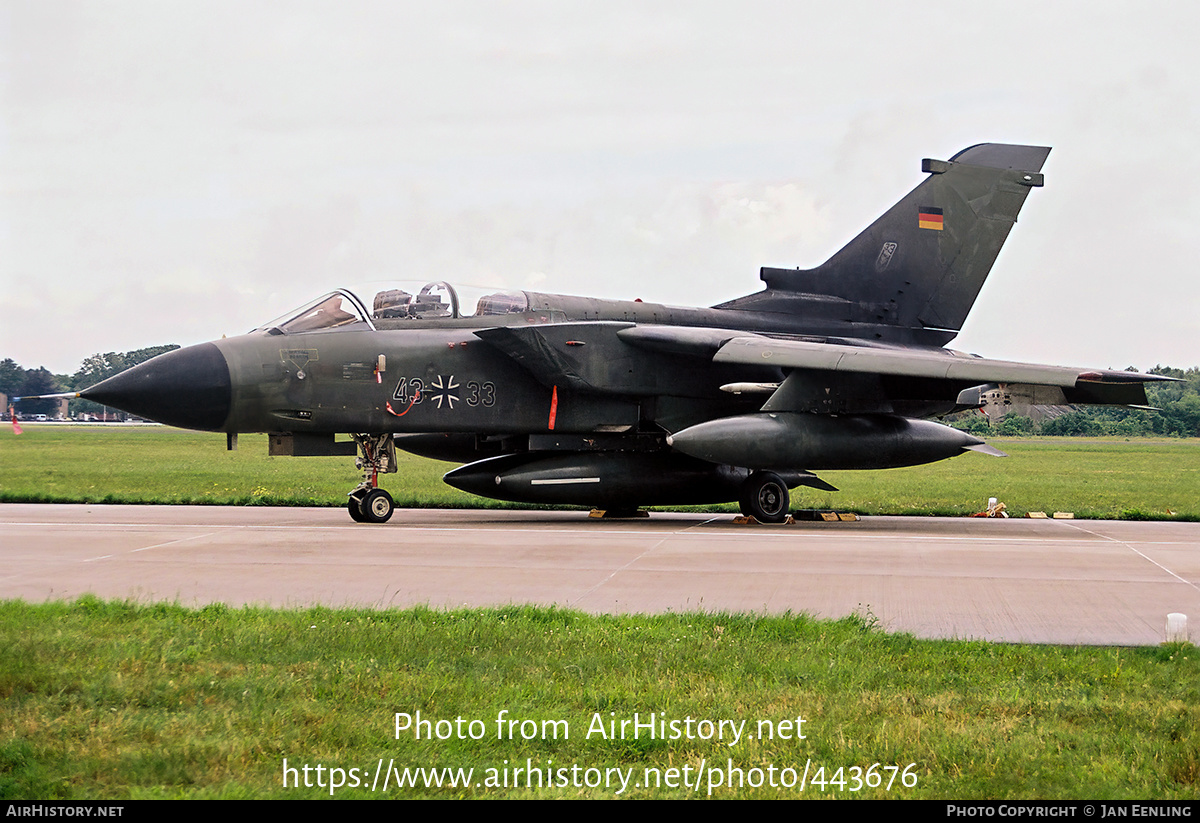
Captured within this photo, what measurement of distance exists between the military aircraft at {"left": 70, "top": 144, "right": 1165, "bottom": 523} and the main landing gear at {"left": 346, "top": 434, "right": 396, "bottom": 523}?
2cm

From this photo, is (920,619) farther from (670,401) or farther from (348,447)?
(348,447)

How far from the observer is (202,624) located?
22.2 ft

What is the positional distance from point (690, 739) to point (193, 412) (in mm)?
10193

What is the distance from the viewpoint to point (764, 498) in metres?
15.9

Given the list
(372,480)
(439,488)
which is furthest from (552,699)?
(439,488)

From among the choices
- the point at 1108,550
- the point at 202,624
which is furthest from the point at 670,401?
the point at 202,624

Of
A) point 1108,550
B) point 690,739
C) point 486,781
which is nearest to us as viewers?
point 486,781

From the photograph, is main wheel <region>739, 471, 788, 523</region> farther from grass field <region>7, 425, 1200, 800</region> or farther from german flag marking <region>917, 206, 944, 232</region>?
grass field <region>7, 425, 1200, 800</region>

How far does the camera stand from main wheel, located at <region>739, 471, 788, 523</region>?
15.8 meters

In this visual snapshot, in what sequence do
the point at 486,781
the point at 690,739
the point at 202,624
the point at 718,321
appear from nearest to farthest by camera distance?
the point at 486,781 → the point at 690,739 → the point at 202,624 → the point at 718,321

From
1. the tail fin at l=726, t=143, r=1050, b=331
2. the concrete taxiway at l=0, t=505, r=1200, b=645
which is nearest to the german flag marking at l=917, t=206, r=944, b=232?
the tail fin at l=726, t=143, r=1050, b=331

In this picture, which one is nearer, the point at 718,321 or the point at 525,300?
the point at 525,300

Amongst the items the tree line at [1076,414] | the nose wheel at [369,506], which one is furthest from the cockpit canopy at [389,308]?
the tree line at [1076,414]

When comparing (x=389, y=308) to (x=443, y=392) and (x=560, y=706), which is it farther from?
(x=560, y=706)
